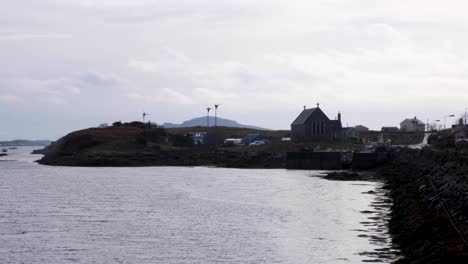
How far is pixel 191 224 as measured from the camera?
3456 centimetres

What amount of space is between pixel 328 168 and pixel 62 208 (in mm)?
52622

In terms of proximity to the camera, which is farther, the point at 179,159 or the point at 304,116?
the point at 304,116

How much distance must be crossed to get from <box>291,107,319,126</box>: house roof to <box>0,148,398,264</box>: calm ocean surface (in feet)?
178

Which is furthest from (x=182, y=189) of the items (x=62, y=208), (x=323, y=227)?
(x=323, y=227)

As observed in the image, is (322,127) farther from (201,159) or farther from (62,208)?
(62,208)

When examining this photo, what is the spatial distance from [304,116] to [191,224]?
83.2 m

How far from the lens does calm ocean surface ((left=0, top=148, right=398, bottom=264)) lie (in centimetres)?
2572

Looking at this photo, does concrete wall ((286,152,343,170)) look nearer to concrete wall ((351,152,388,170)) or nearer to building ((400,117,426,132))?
concrete wall ((351,152,388,170))

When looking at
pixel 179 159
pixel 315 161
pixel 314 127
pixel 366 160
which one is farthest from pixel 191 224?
pixel 314 127

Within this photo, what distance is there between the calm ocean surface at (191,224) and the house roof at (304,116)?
54233 millimetres

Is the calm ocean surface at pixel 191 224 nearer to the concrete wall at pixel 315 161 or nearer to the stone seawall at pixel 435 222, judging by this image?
the stone seawall at pixel 435 222

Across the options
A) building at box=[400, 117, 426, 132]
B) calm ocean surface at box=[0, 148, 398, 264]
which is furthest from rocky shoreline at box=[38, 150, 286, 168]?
building at box=[400, 117, 426, 132]

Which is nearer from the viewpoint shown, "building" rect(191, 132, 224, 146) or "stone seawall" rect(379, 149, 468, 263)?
"stone seawall" rect(379, 149, 468, 263)

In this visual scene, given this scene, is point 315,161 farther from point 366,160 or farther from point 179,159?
point 179,159
